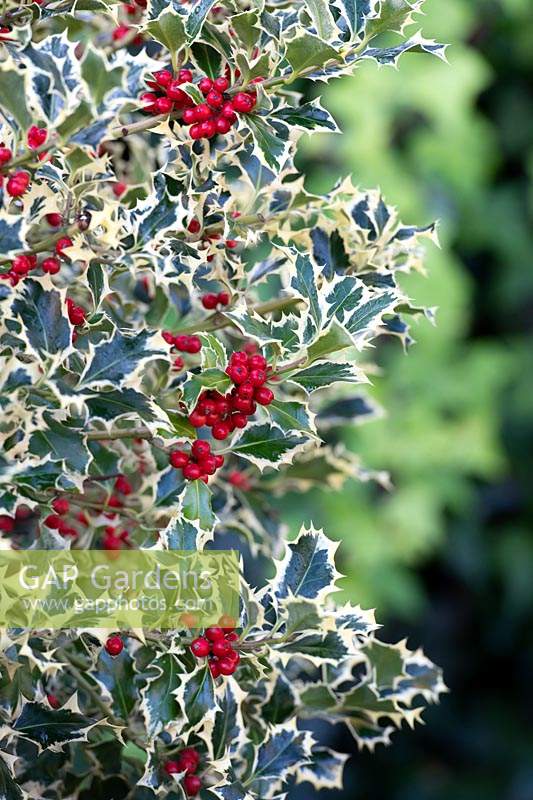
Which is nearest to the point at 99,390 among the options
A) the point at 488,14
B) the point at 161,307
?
the point at 161,307

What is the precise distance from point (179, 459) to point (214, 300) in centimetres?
17

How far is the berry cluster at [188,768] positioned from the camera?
2.81ft

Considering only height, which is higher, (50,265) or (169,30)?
(169,30)

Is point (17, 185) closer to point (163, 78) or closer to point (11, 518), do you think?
point (163, 78)

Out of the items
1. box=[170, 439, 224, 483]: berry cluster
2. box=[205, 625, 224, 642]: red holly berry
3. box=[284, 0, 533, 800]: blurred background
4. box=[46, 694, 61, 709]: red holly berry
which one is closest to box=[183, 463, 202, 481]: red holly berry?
box=[170, 439, 224, 483]: berry cluster

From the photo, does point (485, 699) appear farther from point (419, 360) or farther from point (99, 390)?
point (99, 390)

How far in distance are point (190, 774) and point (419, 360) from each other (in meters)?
2.04

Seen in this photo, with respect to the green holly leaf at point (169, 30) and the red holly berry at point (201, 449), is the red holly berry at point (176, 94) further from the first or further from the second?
the red holly berry at point (201, 449)

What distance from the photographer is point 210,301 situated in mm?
936

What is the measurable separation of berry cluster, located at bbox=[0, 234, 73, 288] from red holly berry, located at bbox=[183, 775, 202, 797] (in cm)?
39

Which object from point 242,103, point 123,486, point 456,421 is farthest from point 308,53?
point 456,421

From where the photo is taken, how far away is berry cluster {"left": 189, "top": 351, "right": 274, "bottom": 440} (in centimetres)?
78

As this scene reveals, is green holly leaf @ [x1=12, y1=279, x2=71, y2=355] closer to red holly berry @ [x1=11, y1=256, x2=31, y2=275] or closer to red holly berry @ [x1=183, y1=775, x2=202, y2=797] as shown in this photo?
red holly berry @ [x1=11, y1=256, x2=31, y2=275]

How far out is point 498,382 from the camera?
9.33ft
